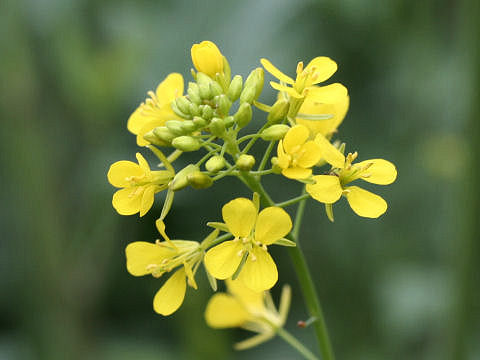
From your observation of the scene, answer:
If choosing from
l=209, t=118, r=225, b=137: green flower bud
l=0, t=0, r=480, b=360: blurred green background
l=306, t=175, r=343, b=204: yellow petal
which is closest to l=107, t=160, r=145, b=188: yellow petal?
l=209, t=118, r=225, b=137: green flower bud

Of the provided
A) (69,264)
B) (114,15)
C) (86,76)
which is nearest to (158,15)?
(114,15)

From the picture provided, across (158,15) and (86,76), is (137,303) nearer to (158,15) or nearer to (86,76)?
(86,76)

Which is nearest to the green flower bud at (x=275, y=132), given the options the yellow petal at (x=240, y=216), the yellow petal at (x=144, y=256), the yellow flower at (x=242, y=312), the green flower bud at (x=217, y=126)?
the green flower bud at (x=217, y=126)

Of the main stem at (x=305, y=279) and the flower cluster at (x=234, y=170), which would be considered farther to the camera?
the main stem at (x=305, y=279)

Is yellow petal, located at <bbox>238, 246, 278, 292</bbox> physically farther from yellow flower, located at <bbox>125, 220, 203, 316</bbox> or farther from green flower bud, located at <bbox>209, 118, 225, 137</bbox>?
green flower bud, located at <bbox>209, 118, 225, 137</bbox>

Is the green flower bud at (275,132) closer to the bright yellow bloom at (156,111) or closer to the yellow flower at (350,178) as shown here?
the yellow flower at (350,178)

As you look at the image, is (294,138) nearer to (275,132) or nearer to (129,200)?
(275,132)
